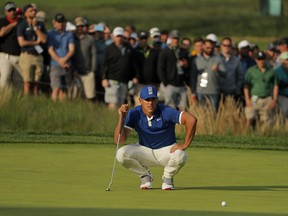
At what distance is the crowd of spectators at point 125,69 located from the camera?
25.2 m

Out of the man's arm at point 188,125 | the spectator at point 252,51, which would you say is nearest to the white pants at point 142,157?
the man's arm at point 188,125

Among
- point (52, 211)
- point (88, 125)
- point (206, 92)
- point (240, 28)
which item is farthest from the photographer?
point (240, 28)

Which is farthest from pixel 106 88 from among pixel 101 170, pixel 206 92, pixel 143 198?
pixel 143 198

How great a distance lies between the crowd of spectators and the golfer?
933 cm

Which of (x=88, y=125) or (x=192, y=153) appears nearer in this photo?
(x=192, y=153)

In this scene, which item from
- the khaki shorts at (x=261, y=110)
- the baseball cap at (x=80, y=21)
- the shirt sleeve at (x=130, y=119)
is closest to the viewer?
the shirt sleeve at (x=130, y=119)

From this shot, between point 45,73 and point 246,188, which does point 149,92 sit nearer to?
point 246,188

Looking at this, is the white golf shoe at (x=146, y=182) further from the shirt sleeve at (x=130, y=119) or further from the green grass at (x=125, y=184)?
the shirt sleeve at (x=130, y=119)

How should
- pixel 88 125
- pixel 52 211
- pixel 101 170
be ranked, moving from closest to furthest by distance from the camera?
1. pixel 52 211
2. pixel 101 170
3. pixel 88 125

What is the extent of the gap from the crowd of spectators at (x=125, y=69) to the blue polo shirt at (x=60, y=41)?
20 millimetres

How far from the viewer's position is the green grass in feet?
42.3

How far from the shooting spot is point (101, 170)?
16766 mm

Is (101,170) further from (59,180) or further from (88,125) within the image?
(88,125)

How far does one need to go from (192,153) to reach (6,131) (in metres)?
3.77
